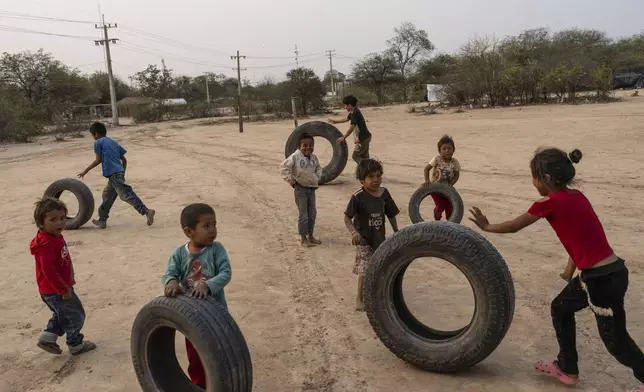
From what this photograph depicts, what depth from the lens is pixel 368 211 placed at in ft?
15.5

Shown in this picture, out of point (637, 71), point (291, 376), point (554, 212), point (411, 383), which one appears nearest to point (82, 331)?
point (291, 376)

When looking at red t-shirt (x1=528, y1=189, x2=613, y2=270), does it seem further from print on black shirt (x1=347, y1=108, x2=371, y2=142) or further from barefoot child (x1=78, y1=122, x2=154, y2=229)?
print on black shirt (x1=347, y1=108, x2=371, y2=142)

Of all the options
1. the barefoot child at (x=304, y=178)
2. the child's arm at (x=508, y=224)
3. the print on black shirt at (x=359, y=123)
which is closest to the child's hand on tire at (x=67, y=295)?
the child's arm at (x=508, y=224)

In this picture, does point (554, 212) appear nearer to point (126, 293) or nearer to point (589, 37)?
point (126, 293)

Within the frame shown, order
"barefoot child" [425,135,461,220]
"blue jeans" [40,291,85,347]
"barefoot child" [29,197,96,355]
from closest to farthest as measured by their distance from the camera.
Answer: "barefoot child" [29,197,96,355]
"blue jeans" [40,291,85,347]
"barefoot child" [425,135,461,220]

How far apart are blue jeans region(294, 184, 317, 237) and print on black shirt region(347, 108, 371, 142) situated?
3817 mm

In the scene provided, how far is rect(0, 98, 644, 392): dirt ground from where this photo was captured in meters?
3.89

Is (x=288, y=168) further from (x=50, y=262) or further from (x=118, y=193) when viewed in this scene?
(x=50, y=262)

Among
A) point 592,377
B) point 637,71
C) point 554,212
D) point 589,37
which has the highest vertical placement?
point 589,37

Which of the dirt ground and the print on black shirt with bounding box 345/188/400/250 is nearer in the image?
the dirt ground

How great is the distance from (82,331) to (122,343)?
21.0 inches

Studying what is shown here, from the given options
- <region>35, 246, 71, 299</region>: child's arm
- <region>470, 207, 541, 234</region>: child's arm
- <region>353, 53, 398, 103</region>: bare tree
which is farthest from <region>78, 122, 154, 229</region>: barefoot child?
<region>353, 53, 398, 103</region>: bare tree

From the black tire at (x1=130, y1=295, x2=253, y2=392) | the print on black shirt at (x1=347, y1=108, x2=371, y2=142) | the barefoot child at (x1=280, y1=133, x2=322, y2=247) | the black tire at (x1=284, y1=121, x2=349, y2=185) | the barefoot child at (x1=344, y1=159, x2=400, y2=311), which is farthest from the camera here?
the black tire at (x1=284, y1=121, x2=349, y2=185)

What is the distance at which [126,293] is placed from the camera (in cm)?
565
